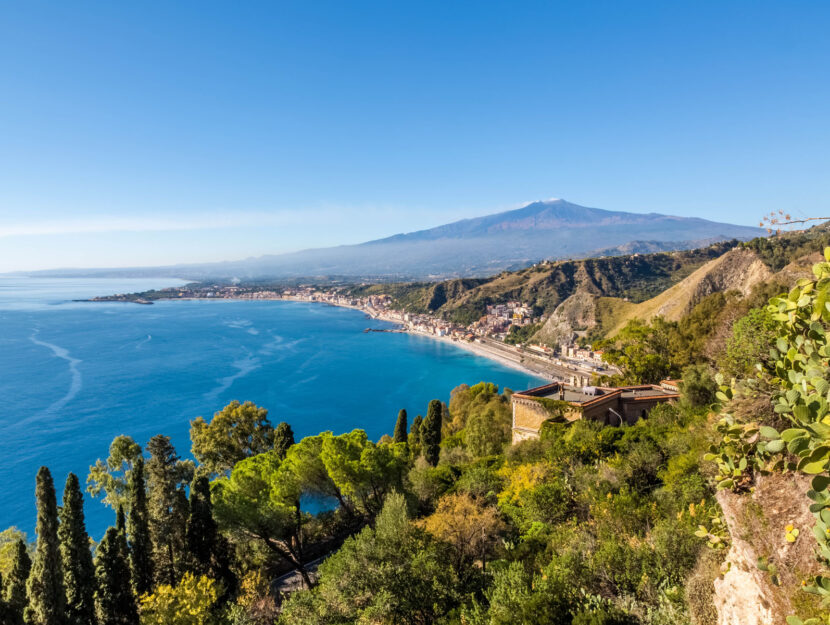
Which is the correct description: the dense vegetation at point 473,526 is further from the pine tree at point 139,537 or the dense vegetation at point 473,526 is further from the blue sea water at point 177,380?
the blue sea water at point 177,380

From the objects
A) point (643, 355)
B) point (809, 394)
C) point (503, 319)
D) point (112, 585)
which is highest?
point (809, 394)

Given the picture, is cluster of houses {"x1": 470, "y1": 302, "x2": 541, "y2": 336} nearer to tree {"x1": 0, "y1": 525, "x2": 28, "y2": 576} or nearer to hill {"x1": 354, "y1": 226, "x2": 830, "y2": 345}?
hill {"x1": 354, "y1": 226, "x2": 830, "y2": 345}

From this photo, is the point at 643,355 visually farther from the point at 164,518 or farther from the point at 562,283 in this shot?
the point at 562,283

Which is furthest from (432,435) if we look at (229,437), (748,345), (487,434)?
(748,345)

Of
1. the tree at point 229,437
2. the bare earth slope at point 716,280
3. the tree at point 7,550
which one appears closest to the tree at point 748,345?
the tree at point 229,437

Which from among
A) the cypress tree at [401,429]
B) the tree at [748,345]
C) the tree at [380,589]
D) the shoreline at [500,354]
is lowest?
the shoreline at [500,354]

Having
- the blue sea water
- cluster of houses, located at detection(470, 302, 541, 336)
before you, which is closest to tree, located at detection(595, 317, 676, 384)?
the blue sea water
